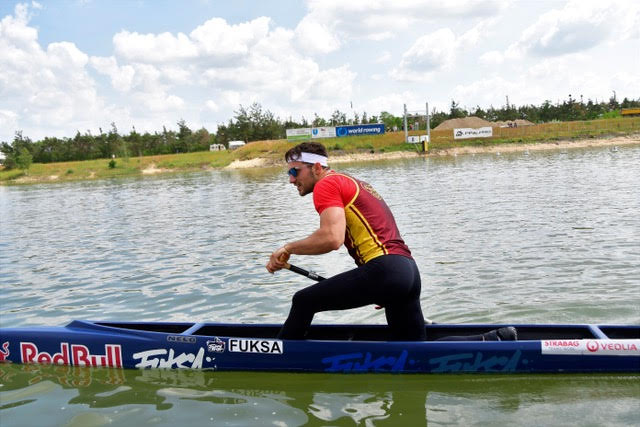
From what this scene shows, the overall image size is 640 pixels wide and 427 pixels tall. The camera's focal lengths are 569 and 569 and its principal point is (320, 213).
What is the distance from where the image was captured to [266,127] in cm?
10344

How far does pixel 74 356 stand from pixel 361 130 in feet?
271

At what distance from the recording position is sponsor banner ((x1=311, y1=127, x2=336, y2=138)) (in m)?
87.5

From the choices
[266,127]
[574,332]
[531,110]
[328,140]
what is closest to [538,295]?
[574,332]

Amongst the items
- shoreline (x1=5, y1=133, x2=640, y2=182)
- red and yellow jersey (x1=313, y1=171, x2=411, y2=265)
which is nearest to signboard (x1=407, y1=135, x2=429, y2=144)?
shoreline (x1=5, y1=133, x2=640, y2=182)

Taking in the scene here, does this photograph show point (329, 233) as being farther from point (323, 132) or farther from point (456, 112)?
point (456, 112)

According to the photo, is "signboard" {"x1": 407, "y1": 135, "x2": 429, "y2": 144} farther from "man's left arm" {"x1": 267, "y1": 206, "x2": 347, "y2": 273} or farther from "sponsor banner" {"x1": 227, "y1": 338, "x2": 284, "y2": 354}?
"man's left arm" {"x1": 267, "y1": 206, "x2": 347, "y2": 273}

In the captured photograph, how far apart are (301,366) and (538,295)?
15.5ft

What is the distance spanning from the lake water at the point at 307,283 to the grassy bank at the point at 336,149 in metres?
54.1

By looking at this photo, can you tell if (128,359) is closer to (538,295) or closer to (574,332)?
(574,332)

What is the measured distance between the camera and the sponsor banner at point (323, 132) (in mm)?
87456

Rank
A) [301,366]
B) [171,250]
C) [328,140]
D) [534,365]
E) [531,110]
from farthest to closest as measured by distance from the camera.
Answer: [531,110] → [328,140] → [171,250] → [301,366] → [534,365]

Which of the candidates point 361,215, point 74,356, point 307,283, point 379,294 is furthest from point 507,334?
point 307,283

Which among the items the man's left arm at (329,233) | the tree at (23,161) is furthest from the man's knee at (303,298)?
the tree at (23,161)

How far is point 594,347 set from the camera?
5672 mm
